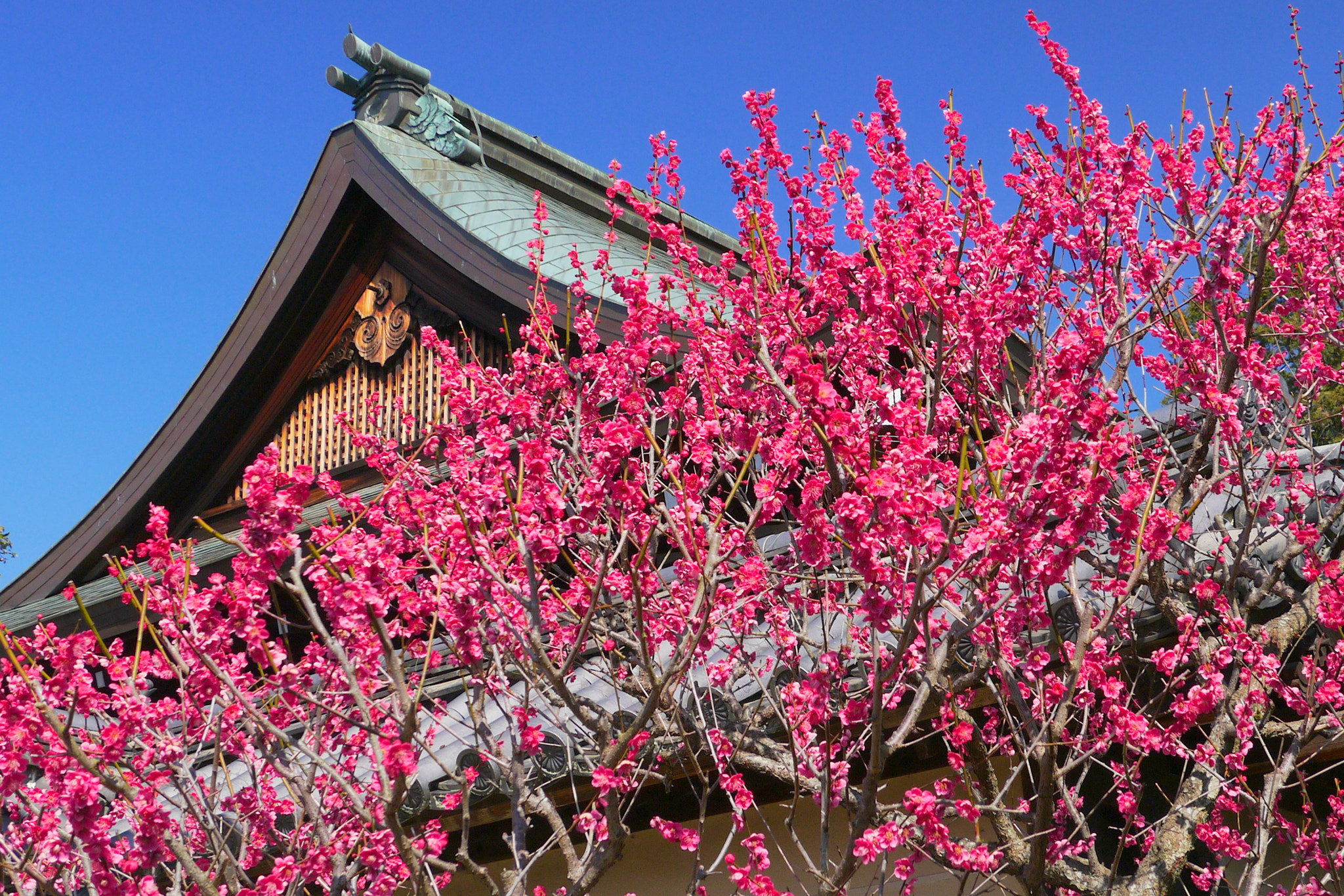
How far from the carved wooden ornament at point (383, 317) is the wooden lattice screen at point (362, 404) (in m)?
0.10

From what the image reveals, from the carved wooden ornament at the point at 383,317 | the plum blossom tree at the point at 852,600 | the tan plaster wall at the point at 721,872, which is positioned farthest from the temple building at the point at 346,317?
the tan plaster wall at the point at 721,872

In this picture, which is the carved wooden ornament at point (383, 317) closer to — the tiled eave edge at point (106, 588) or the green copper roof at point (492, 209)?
the green copper roof at point (492, 209)

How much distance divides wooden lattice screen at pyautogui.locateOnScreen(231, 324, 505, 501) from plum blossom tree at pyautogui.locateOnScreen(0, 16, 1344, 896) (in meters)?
2.69

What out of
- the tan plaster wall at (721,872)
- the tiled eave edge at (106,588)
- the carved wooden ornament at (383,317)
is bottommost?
the tan plaster wall at (721,872)

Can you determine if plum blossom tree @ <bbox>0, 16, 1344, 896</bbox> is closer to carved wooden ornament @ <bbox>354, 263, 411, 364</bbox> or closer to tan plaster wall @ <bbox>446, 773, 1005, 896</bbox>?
tan plaster wall @ <bbox>446, 773, 1005, 896</bbox>

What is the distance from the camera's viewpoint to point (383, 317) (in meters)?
9.61

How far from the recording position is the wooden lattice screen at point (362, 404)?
893 cm

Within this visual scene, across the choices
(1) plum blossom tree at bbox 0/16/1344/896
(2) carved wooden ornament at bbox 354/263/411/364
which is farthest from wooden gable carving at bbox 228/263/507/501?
(1) plum blossom tree at bbox 0/16/1344/896

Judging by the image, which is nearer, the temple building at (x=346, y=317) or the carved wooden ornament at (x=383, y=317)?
the temple building at (x=346, y=317)

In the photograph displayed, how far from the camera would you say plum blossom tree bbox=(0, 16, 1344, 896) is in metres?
3.33

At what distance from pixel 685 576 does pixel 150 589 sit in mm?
2623

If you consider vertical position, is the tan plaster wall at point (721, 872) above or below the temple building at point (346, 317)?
below

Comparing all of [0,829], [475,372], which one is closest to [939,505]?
[475,372]

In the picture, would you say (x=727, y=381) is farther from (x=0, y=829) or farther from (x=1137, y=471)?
(x=0, y=829)
